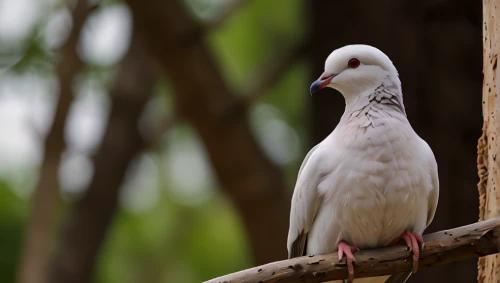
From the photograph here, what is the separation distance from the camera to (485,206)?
3721 millimetres

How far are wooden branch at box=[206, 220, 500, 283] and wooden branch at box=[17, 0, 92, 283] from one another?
3754mm

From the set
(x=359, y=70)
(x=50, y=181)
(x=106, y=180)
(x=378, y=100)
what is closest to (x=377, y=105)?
(x=378, y=100)

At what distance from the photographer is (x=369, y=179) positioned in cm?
346

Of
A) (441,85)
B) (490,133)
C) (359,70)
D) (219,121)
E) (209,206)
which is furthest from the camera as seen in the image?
(209,206)

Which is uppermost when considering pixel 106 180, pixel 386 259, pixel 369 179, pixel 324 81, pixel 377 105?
pixel 324 81

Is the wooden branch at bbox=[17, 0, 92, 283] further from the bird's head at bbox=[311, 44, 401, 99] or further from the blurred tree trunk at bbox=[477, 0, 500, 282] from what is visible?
the blurred tree trunk at bbox=[477, 0, 500, 282]

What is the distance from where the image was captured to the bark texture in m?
7.02

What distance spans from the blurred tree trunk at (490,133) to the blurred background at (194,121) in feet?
8.24

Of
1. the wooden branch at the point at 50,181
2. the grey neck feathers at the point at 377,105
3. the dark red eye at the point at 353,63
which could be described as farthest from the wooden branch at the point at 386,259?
the wooden branch at the point at 50,181

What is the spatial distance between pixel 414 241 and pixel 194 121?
13.9 feet

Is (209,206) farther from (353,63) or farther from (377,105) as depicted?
(377,105)

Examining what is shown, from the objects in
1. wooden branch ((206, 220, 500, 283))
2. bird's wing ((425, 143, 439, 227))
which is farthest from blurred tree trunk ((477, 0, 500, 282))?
wooden branch ((206, 220, 500, 283))

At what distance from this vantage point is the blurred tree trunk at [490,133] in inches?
142

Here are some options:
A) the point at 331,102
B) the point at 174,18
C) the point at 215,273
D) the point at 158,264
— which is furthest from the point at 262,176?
the point at 158,264
